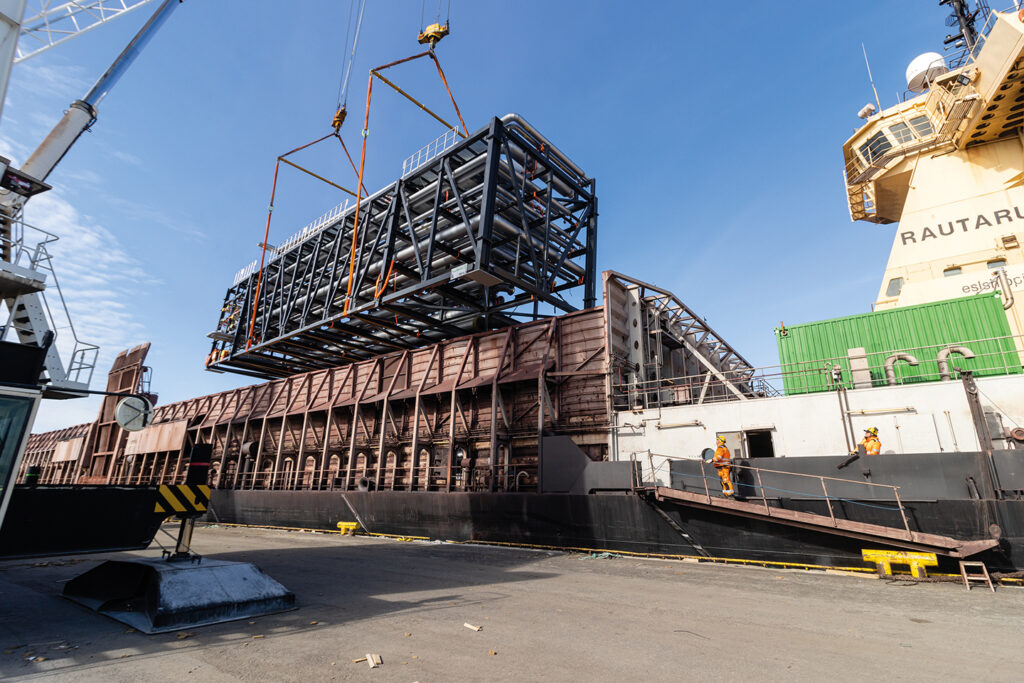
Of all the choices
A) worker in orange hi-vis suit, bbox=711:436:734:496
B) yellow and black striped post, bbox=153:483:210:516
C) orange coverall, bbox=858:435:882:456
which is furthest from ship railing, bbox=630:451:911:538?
yellow and black striped post, bbox=153:483:210:516

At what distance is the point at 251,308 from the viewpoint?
112 ft

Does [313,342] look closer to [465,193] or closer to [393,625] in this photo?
[465,193]

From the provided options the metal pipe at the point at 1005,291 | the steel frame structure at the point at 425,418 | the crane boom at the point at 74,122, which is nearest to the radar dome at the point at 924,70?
the metal pipe at the point at 1005,291

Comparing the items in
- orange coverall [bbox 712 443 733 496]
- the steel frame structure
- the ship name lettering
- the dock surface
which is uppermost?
the ship name lettering

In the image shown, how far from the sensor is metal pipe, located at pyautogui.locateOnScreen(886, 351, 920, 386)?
1356 centimetres

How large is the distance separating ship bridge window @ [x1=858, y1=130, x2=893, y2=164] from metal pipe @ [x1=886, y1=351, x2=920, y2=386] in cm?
1062

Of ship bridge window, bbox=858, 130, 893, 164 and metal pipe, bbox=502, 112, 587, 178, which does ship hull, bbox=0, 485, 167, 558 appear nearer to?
metal pipe, bbox=502, 112, 587, 178

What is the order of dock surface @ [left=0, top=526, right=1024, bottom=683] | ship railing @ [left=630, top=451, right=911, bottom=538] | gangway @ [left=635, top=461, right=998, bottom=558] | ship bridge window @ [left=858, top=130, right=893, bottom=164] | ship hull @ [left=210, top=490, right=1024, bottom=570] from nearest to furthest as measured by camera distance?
1. dock surface @ [left=0, top=526, right=1024, bottom=683]
2. gangway @ [left=635, top=461, right=998, bottom=558]
3. ship hull @ [left=210, top=490, right=1024, bottom=570]
4. ship railing @ [left=630, top=451, right=911, bottom=538]
5. ship bridge window @ [left=858, top=130, right=893, bottom=164]

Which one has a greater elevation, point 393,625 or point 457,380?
point 457,380

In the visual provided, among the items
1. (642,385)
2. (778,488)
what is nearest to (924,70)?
(642,385)

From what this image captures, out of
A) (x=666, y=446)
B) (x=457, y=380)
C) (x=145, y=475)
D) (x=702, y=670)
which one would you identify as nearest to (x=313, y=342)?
(x=457, y=380)

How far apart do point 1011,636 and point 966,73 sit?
763 inches

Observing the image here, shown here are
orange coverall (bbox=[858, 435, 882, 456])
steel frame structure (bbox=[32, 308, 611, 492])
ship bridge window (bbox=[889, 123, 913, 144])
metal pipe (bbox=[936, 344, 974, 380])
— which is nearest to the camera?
orange coverall (bbox=[858, 435, 882, 456])

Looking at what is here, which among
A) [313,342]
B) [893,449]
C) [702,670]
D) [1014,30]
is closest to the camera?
[702,670]
